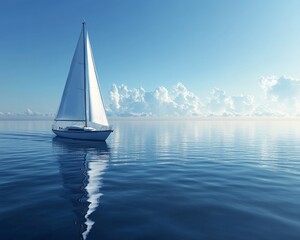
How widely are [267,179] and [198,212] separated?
9123mm

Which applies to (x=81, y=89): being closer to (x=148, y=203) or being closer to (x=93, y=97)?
(x=93, y=97)

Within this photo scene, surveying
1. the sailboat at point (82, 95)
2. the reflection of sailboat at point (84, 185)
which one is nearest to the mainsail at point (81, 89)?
the sailboat at point (82, 95)

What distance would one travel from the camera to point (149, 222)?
29.5 feet

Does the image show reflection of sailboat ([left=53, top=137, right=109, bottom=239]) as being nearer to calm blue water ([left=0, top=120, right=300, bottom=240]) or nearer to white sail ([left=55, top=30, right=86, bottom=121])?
calm blue water ([left=0, top=120, right=300, bottom=240])

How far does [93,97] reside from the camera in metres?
44.2

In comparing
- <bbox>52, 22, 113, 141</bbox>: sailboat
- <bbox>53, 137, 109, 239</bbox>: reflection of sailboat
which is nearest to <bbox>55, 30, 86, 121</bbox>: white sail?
<bbox>52, 22, 113, 141</bbox>: sailboat

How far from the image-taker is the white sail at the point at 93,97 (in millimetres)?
43500

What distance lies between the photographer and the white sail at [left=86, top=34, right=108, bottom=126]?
143 feet

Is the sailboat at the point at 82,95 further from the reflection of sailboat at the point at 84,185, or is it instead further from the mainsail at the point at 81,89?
the reflection of sailboat at the point at 84,185

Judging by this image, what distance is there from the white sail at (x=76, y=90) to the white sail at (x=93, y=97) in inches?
57.0

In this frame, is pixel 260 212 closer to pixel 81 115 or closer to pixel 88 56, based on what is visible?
pixel 81 115

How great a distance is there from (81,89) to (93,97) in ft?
11.0

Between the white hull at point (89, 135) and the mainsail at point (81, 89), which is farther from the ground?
the mainsail at point (81, 89)

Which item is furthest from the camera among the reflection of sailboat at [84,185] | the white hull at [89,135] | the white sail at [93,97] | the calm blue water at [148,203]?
the white sail at [93,97]
